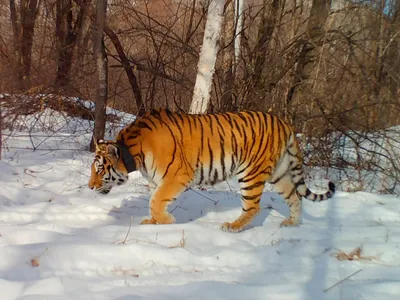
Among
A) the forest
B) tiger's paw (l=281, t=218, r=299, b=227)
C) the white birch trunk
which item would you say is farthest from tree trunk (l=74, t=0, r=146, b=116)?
tiger's paw (l=281, t=218, r=299, b=227)

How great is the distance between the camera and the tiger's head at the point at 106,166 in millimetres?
4824

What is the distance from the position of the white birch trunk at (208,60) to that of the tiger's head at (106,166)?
8.20 feet

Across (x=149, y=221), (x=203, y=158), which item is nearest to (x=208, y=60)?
(x=203, y=158)

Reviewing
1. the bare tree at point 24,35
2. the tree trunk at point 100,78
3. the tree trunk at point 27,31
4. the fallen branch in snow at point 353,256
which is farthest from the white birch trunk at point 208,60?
the tree trunk at point 27,31

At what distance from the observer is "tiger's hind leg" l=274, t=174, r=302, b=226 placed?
5199 mm

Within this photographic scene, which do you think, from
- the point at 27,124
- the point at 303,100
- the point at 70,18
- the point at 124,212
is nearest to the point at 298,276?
the point at 124,212

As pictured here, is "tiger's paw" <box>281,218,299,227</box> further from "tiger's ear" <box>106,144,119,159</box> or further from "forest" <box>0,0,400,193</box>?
"forest" <box>0,0,400,193</box>

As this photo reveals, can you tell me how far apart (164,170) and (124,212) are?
0.94 metres

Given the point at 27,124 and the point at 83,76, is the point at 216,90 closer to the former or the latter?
the point at 83,76

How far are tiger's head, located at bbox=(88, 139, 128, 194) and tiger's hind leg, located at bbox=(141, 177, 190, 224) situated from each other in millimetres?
452

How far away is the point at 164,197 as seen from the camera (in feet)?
15.8

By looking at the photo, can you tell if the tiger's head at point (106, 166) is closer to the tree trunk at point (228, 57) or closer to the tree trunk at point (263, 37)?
the tree trunk at point (228, 57)

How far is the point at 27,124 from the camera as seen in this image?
31.4 ft

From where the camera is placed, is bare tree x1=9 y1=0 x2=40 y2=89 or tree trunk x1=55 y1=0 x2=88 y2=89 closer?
tree trunk x1=55 y1=0 x2=88 y2=89
